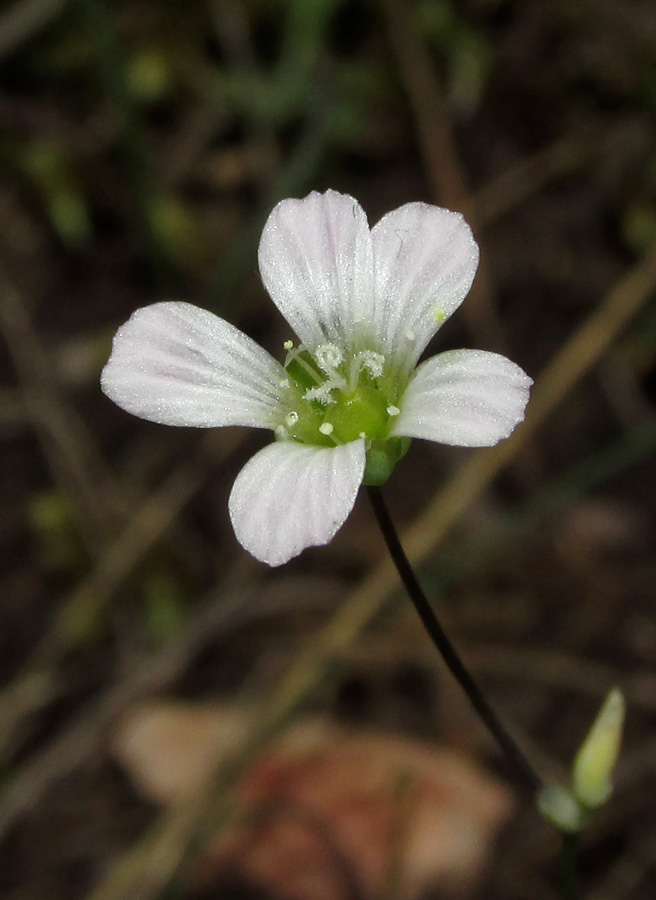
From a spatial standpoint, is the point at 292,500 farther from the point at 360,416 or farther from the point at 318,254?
the point at 318,254

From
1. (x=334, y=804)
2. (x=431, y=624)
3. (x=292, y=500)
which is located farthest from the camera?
(x=334, y=804)

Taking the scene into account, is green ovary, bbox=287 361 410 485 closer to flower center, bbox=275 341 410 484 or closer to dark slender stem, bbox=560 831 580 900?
flower center, bbox=275 341 410 484

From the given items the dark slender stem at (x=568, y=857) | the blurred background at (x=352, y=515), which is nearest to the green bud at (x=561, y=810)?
the dark slender stem at (x=568, y=857)

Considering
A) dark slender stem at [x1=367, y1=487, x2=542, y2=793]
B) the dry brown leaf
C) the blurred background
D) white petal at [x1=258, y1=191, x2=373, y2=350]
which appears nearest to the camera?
dark slender stem at [x1=367, y1=487, x2=542, y2=793]

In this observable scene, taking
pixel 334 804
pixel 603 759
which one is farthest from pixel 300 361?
pixel 334 804

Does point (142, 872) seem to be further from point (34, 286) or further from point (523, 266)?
point (523, 266)

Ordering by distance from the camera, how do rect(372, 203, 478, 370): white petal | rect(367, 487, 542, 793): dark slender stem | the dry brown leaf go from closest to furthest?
rect(367, 487, 542, 793): dark slender stem < rect(372, 203, 478, 370): white petal < the dry brown leaf

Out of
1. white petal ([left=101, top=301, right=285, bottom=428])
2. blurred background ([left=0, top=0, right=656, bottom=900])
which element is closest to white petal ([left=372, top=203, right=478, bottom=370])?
white petal ([left=101, top=301, right=285, bottom=428])

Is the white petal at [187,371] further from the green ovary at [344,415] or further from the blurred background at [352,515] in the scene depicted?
the blurred background at [352,515]
